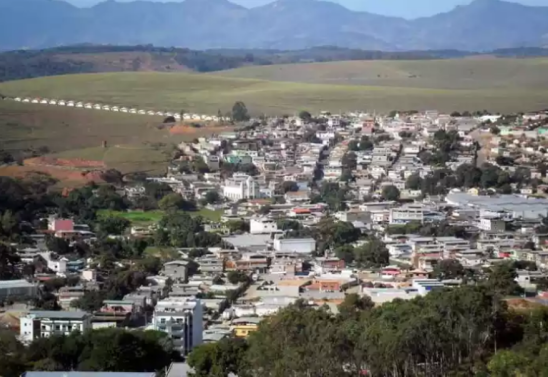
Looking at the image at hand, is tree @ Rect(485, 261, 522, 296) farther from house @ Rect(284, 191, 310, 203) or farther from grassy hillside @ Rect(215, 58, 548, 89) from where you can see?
grassy hillside @ Rect(215, 58, 548, 89)

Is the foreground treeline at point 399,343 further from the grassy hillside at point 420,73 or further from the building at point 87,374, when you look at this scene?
the grassy hillside at point 420,73

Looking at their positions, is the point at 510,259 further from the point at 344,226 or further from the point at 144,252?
the point at 144,252

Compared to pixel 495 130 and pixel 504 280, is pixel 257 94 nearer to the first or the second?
pixel 495 130

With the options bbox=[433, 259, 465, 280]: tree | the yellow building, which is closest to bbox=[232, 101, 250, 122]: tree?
bbox=[433, 259, 465, 280]: tree

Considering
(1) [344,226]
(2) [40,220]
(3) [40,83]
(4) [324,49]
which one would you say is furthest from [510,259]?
(4) [324,49]

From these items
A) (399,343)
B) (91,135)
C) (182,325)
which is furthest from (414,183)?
(399,343)

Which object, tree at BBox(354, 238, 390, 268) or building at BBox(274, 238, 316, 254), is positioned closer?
tree at BBox(354, 238, 390, 268)
